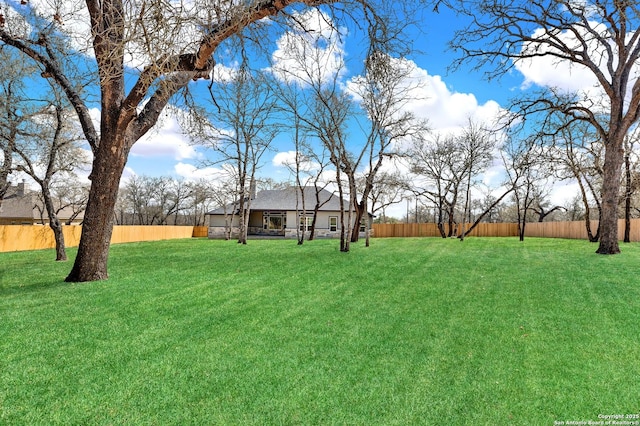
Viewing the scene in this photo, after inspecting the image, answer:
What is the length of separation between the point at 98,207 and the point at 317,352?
5536 millimetres

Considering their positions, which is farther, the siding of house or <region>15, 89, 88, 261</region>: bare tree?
the siding of house

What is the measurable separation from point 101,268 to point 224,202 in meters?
20.7

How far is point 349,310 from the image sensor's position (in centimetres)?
527

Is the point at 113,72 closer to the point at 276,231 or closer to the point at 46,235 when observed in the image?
the point at 46,235

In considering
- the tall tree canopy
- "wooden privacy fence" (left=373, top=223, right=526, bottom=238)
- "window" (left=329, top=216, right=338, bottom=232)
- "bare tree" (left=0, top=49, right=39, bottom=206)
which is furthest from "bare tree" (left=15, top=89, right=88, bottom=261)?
"wooden privacy fence" (left=373, top=223, right=526, bottom=238)

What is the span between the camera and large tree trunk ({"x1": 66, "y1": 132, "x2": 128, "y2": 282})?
22.7 feet

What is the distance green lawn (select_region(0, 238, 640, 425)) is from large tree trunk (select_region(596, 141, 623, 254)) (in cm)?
464

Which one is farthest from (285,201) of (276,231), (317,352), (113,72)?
(317,352)

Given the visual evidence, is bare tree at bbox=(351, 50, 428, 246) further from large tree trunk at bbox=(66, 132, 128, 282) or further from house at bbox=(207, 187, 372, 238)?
house at bbox=(207, 187, 372, 238)

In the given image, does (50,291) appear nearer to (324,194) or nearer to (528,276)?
(528,276)

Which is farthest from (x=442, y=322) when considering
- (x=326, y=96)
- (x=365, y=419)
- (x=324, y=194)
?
(x=324, y=194)

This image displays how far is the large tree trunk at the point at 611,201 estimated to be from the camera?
431 inches

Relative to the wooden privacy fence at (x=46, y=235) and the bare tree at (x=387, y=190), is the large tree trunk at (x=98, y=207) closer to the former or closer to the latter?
the wooden privacy fence at (x=46, y=235)

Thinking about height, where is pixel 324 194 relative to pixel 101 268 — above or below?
above
